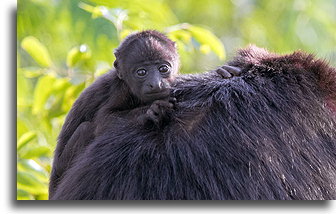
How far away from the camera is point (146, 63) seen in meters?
2.31

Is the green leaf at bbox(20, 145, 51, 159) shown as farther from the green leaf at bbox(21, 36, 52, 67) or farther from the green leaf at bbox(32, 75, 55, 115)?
the green leaf at bbox(21, 36, 52, 67)

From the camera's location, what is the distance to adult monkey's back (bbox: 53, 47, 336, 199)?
1.92 meters

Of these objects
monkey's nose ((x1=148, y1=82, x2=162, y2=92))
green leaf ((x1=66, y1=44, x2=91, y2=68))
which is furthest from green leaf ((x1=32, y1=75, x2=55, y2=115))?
monkey's nose ((x1=148, y1=82, x2=162, y2=92))

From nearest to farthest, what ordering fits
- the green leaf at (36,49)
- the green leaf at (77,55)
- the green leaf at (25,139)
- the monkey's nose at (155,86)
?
the monkey's nose at (155,86) → the green leaf at (25,139) → the green leaf at (36,49) → the green leaf at (77,55)

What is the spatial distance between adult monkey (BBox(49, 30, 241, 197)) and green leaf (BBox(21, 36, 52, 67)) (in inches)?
25.0

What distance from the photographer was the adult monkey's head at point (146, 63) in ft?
7.32

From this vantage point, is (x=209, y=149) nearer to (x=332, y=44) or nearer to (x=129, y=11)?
(x=129, y=11)

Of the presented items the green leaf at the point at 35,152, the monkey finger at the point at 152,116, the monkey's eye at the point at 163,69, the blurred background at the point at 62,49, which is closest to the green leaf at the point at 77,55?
the blurred background at the point at 62,49

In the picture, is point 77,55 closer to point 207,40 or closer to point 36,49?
point 36,49

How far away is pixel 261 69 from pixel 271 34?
3.05 meters

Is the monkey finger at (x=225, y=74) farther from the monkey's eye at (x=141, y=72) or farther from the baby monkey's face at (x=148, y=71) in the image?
the monkey's eye at (x=141, y=72)

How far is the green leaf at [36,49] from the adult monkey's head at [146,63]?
76 centimetres
